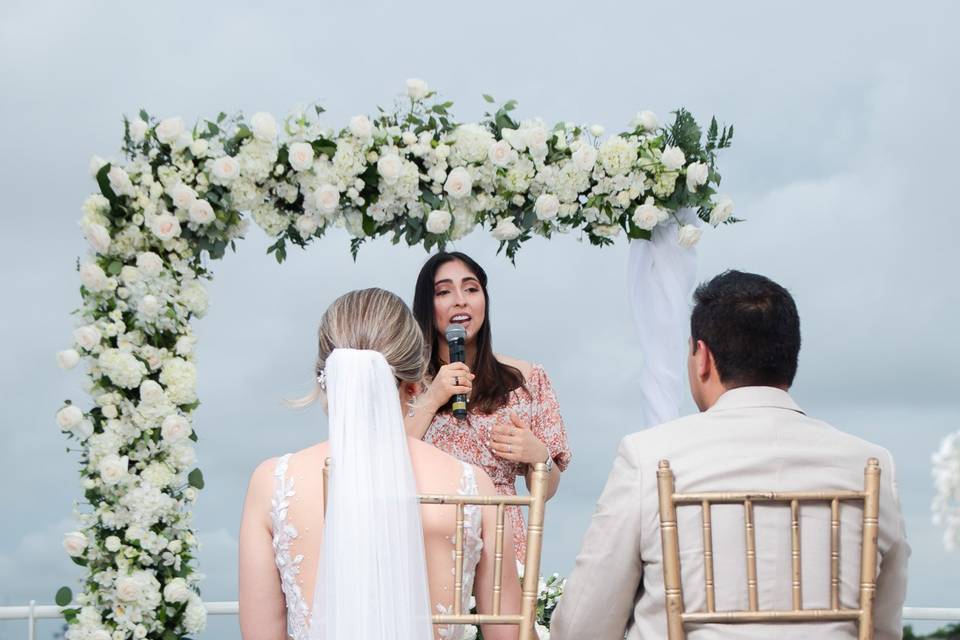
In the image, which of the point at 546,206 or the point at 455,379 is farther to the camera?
the point at 546,206

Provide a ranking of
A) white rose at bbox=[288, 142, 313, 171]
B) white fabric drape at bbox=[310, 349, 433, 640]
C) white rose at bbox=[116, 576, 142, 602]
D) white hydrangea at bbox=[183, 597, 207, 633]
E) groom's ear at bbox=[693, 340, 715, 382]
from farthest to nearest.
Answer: white rose at bbox=[288, 142, 313, 171] → white hydrangea at bbox=[183, 597, 207, 633] → white rose at bbox=[116, 576, 142, 602] → white fabric drape at bbox=[310, 349, 433, 640] → groom's ear at bbox=[693, 340, 715, 382]

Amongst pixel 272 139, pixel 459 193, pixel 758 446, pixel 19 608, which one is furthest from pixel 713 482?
pixel 19 608

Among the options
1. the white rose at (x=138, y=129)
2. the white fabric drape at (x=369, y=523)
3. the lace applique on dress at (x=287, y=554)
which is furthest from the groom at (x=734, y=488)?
the white rose at (x=138, y=129)

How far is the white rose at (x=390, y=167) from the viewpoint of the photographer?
4.49 m

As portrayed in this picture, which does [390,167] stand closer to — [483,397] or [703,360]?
[483,397]

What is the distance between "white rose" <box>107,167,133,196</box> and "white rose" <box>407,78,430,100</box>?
1.16 metres

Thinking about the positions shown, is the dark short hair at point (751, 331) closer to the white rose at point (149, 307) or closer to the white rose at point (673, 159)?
the white rose at point (673, 159)

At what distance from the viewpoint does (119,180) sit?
4410 millimetres

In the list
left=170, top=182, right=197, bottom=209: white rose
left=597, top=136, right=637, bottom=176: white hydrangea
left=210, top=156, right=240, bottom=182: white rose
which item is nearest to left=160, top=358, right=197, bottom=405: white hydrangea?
left=170, top=182, right=197, bottom=209: white rose

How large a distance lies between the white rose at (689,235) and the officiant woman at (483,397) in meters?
0.85

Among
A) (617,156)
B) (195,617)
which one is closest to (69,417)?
(195,617)

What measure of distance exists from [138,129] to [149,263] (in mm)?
536

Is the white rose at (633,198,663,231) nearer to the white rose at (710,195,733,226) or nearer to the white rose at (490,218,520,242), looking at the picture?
the white rose at (710,195,733,226)

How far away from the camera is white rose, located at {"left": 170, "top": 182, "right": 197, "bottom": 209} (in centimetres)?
441
